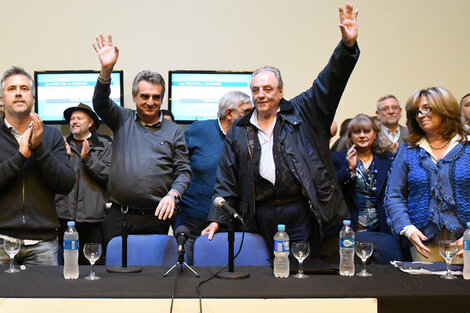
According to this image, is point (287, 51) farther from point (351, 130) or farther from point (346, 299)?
point (346, 299)

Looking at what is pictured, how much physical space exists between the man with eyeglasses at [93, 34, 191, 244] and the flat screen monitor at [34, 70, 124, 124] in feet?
6.03

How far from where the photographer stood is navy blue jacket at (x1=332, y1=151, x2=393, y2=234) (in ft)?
11.0

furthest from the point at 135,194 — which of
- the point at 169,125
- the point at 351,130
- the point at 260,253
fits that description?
the point at 351,130

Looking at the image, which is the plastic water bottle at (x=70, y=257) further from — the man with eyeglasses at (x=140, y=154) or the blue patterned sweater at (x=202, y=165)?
the blue patterned sweater at (x=202, y=165)

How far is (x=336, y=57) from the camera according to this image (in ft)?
8.52

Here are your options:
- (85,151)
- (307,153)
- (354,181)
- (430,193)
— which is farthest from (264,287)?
(85,151)

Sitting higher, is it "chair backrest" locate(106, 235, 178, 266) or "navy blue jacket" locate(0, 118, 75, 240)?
"navy blue jacket" locate(0, 118, 75, 240)

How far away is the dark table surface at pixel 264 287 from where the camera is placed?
1795 mm

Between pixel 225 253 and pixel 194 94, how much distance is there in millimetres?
2551

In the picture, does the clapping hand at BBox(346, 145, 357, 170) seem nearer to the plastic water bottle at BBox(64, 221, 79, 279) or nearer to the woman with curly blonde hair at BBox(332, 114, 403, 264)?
the woman with curly blonde hair at BBox(332, 114, 403, 264)

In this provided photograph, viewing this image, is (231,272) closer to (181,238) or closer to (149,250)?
(181,238)

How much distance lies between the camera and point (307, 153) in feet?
8.86

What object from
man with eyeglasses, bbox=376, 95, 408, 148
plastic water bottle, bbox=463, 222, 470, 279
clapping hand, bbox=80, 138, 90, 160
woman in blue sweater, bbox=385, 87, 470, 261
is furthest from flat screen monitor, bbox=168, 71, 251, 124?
plastic water bottle, bbox=463, 222, 470, 279

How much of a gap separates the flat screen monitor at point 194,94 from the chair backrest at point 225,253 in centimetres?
242
